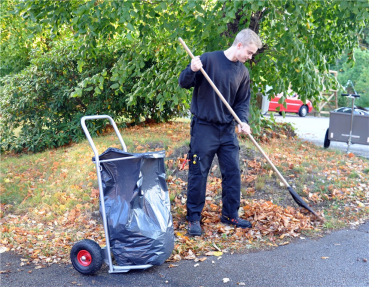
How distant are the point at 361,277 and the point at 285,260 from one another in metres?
0.65

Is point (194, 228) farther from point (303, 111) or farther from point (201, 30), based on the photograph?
point (303, 111)

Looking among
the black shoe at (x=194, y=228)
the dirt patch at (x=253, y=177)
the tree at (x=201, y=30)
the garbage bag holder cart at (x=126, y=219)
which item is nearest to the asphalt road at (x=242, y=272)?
the garbage bag holder cart at (x=126, y=219)

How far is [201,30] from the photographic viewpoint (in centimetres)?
553

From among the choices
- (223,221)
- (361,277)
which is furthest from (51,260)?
(361,277)

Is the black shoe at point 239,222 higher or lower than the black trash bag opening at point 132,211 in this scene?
lower

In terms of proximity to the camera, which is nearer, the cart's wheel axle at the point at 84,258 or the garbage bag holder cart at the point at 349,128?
the cart's wheel axle at the point at 84,258

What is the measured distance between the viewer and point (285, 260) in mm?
3631

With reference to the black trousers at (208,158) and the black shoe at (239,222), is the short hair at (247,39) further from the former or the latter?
the black shoe at (239,222)

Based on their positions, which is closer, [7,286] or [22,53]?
[7,286]

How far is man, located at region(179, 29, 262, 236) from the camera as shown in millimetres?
3965

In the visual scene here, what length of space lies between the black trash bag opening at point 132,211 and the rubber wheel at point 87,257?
0.48 feet

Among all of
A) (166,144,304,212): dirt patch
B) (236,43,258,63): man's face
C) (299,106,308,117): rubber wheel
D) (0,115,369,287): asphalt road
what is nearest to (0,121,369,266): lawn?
(166,144,304,212): dirt patch

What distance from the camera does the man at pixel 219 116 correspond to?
3965 millimetres

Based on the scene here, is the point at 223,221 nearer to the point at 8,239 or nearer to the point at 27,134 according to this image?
the point at 8,239
